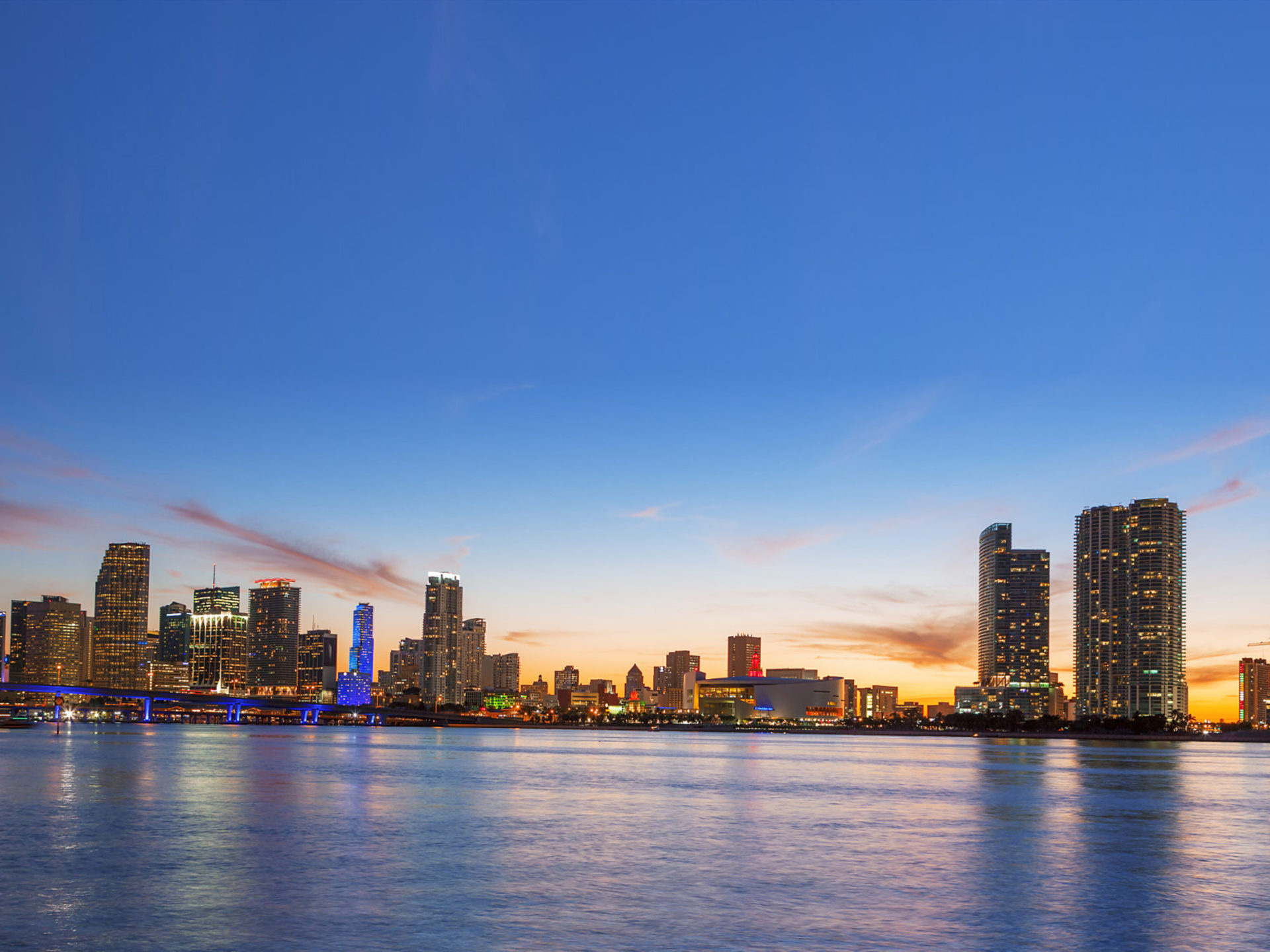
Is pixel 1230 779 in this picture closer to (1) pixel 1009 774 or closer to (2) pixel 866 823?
(1) pixel 1009 774

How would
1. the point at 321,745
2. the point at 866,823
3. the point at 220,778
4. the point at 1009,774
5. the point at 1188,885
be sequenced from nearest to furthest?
the point at 1188,885
the point at 866,823
the point at 220,778
the point at 1009,774
the point at 321,745

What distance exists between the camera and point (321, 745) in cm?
19125

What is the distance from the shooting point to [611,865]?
4512 cm

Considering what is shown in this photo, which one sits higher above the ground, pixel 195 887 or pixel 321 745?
pixel 195 887

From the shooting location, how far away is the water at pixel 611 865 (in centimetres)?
3216

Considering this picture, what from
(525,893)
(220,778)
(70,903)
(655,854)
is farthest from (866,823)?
(220,778)

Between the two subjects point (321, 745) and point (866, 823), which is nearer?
point (866, 823)

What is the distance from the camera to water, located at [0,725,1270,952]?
32156 mm

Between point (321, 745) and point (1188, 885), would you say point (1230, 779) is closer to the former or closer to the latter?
point (1188, 885)

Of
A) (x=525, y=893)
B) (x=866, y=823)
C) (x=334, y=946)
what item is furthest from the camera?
(x=866, y=823)

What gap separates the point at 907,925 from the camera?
33469 mm

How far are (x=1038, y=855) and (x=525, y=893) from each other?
24067 mm

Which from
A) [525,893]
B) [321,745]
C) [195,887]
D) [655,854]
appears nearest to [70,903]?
[195,887]

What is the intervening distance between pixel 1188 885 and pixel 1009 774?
276 feet
